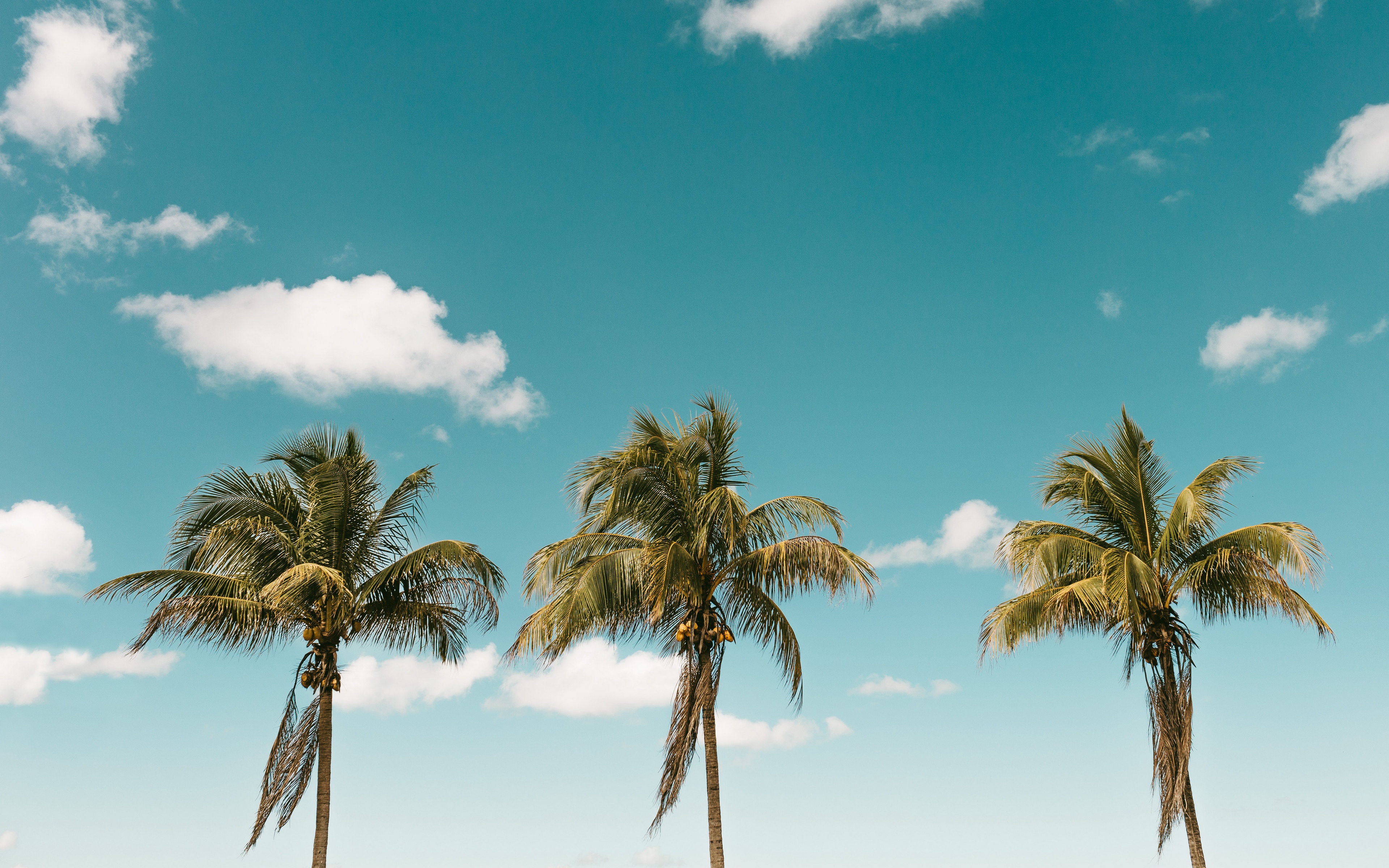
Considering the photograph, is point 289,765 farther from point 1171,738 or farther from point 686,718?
point 1171,738

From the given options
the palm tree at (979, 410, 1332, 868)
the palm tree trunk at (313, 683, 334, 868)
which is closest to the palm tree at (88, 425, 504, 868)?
the palm tree trunk at (313, 683, 334, 868)

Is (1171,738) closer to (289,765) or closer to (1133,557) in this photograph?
(1133,557)

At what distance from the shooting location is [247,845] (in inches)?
731

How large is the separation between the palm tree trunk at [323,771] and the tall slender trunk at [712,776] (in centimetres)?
673

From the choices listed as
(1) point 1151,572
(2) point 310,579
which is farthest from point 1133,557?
(2) point 310,579

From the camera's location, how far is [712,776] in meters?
18.3

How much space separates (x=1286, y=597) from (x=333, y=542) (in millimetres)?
17443

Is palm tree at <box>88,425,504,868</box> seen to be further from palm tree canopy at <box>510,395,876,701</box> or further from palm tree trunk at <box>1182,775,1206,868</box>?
palm tree trunk at <box>1182,775,1206,868</box>

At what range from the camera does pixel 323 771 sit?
19.1 metres

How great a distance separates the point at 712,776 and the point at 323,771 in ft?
22.7

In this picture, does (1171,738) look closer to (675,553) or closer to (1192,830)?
(1192,830)

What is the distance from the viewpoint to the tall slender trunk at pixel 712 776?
1809 cm

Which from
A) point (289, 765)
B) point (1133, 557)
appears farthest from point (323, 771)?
point (1133, 557)

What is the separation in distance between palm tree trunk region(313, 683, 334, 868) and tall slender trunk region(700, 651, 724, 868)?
22.1ft
